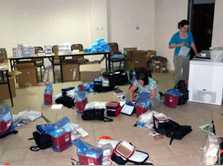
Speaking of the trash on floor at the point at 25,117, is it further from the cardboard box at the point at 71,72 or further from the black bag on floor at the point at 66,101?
the cardboard box at the point at 71,72

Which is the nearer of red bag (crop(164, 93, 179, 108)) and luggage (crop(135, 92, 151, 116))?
luggage (crop(135, 92, 151, 116))

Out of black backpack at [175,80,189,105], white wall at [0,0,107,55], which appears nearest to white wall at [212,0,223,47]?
black backpack at [175,80,189,105]

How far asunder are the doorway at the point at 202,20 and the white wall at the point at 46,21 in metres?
2.58

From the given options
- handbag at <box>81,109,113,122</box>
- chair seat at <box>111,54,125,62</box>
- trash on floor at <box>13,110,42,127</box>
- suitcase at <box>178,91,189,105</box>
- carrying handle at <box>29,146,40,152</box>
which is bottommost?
carrying handle at <box>29,146,40,152</box>

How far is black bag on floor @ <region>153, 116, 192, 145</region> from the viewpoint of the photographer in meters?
3.11

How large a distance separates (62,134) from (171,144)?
1357 millimetres

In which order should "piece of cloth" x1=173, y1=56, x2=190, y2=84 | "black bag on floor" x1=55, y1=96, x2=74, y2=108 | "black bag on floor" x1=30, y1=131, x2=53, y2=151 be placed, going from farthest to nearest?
1. "piece of cloth" x1=173, y1=56, x2=190, y2=84
2. "black bag on floor" x1=55, y1=96, x2=74, y2=108
3. "black bag on floor" x1=30, y1=131, x2=53, y2=151

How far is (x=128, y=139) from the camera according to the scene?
3.14m

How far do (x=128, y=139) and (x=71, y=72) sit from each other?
3.19 metres

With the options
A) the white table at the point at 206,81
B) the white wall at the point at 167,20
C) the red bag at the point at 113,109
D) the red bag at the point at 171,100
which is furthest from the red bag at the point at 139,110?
the white wall at the point at 167,20

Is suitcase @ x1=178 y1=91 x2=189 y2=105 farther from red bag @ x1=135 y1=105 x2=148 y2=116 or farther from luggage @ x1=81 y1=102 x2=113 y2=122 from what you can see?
luggage @ x1=81 y1=102 x2=113 y2=122

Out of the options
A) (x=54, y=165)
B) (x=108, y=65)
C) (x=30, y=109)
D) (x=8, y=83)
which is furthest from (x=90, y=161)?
(x=108, y=65)

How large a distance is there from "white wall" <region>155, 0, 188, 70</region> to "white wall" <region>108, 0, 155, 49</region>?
0.23m

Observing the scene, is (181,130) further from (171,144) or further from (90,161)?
(90,161)
